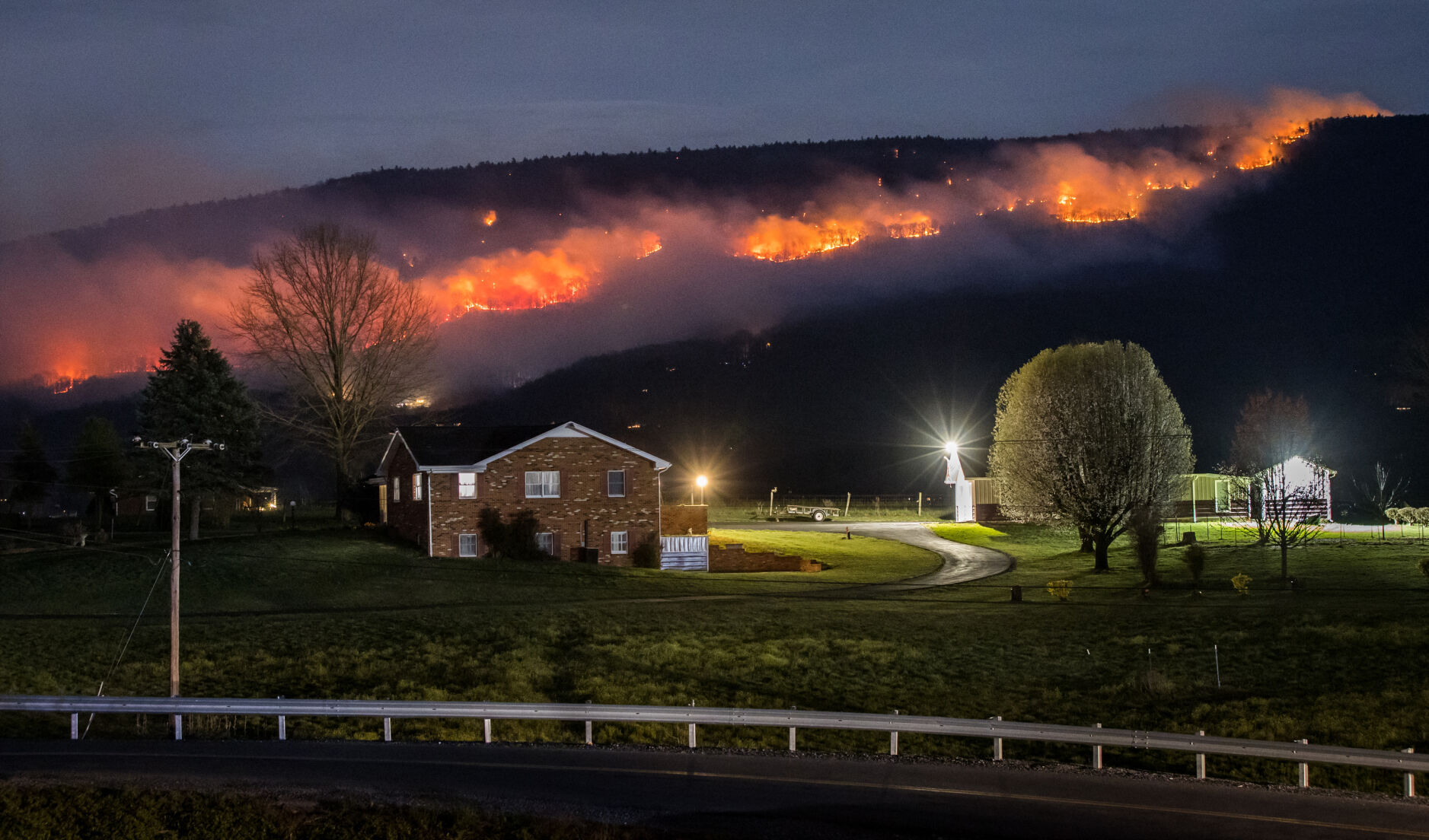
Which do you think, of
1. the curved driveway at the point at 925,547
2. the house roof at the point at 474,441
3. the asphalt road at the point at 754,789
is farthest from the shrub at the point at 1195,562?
the asphalt road at the point at 754,789

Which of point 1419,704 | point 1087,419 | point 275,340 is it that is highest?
point 275,340

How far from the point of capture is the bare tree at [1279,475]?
158ft

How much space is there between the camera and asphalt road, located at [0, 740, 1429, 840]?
13.8m

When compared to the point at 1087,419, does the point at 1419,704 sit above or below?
below

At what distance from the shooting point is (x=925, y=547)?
63.5m

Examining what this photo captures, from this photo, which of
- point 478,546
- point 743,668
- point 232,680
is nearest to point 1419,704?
point 743,668

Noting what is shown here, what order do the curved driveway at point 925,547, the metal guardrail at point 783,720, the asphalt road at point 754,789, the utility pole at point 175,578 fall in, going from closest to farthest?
the asphalt road at point 754,789
the metal guardrail at point 783,720
the utility pole at point 175,578
the curved driveway at point 925,547

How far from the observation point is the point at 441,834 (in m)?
14.2

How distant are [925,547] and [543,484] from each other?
77.1 ft

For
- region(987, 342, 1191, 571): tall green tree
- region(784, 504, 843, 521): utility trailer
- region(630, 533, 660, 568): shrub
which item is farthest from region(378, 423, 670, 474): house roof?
region(784, 504, 843, 521): utility trailer

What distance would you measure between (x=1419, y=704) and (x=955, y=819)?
56.6 ft

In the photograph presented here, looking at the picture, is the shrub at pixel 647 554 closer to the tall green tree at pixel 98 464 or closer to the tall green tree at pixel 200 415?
the tall green tree at pixel 200 415

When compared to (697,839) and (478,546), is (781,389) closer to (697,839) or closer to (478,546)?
(478,546)

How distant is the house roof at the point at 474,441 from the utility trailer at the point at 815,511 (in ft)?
102
